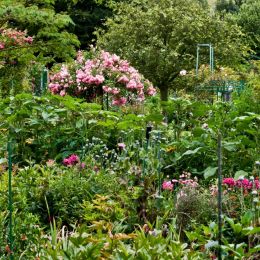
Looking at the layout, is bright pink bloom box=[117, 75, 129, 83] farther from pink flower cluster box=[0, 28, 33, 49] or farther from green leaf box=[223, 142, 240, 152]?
green leaf box=[223, 142, 240, 152]

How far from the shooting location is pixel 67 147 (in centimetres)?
611

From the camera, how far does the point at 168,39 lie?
887 inches

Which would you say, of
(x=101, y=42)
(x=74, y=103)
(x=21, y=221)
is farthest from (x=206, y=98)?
(x=21, y=221)

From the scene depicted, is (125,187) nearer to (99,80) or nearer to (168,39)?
(99,80)

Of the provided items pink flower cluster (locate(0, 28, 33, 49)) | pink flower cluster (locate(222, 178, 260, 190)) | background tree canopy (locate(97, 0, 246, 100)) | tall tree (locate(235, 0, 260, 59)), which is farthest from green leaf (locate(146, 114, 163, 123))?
tall tree (locate(235, 0, 260, 59))

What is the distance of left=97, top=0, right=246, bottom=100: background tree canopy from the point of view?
70.8 ft

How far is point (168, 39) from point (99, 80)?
12.6 meters

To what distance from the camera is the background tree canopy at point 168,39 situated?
70.8 feet

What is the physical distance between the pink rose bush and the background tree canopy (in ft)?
33.5

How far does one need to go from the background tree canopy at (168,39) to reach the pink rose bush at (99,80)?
10.2m

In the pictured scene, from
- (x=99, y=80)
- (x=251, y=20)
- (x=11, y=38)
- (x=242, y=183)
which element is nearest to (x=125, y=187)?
(x=242, y=183)

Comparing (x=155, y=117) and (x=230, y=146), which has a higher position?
(x=155, y=117)

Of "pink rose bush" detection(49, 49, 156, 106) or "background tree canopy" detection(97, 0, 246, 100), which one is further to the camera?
"background tree canopy" detection(97, 0, 246, 100)

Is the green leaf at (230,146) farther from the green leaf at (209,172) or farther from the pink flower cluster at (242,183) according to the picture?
the pink flower cluster at (242,183)
